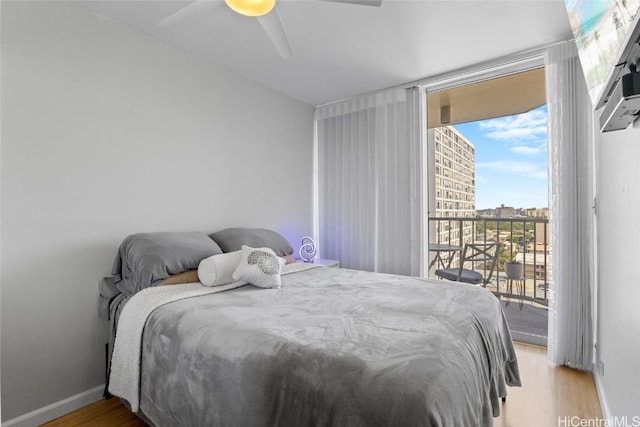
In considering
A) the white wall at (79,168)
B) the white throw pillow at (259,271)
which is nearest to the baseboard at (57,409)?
the white wall at (79,168)

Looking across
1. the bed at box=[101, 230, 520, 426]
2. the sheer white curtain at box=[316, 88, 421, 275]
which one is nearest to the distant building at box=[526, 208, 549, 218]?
the sheer white curtain at box=[316, 88, 421, 275]

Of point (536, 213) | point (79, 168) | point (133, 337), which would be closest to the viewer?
point (133, 337)

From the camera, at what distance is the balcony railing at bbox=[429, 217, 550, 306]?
13.5 ft

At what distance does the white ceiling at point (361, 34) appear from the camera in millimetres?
2143

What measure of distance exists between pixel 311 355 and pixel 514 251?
4.16 metres

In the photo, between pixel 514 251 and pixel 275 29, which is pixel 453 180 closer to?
pixel 514 251

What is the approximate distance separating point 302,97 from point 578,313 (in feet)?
11.0

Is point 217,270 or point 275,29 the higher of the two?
point 275,29

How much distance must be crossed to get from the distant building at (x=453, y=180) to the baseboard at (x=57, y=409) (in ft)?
13.7

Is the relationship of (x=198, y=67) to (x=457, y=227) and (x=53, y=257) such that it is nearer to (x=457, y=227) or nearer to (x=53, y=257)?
(x=53, y=257)

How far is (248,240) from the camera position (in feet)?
9.00

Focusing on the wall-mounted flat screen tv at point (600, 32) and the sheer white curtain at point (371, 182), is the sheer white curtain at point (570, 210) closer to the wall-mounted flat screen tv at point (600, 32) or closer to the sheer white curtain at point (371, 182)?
the sheer white curtain at point (371, 182)

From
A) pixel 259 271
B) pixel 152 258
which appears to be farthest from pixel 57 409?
pixel 259 271

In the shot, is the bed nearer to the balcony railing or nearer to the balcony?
the balcony
